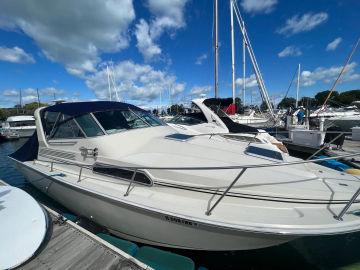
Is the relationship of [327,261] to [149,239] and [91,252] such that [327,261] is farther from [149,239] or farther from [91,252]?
[91,252]

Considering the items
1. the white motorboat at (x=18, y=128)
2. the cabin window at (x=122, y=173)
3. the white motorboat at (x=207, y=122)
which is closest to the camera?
the cabin window at (x=122, y=173)

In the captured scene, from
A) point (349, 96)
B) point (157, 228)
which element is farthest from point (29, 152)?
point (349, 96)

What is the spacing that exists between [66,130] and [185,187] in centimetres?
318

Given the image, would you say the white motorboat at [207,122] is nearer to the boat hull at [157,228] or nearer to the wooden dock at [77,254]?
the boat hull at [157,228]

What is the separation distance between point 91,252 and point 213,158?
2.21 m

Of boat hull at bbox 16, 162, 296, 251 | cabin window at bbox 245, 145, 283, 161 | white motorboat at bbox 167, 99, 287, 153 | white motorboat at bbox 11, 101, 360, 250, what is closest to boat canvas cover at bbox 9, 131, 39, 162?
white motorboat at bbox 11, 101, 360, 250

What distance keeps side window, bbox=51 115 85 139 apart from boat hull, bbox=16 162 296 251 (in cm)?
104

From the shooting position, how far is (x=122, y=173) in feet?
13.8

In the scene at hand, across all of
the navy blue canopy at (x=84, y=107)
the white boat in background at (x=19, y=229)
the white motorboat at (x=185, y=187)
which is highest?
the navy blue canopy at (x=84, y=107)

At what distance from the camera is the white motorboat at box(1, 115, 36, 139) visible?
24422mm

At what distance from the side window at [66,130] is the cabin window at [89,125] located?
0.35 ft

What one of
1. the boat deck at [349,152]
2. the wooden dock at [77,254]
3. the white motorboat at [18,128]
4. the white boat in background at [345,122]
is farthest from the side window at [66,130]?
the white motorboat at [18,128]

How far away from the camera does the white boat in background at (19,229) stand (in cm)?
295

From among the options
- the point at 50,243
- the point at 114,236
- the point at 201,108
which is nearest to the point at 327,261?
the point at 114,236
